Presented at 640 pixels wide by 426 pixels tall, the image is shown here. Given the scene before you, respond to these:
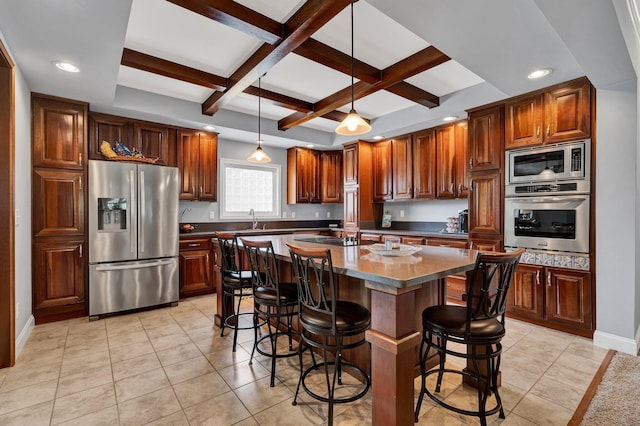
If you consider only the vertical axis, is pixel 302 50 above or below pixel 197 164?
above

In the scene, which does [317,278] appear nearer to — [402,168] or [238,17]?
[238,17]

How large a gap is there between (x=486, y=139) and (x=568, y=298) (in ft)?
6.12

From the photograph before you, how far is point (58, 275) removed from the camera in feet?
11.3

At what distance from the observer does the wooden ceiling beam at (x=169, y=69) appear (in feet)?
9.45

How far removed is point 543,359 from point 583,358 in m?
0.34

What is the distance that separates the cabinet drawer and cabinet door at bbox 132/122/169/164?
3.80ft

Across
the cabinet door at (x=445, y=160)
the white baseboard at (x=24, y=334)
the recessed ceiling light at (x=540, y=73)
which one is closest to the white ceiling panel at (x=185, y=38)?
the recessed ceiling light at (x=540, y=73)

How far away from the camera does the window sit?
5352mm

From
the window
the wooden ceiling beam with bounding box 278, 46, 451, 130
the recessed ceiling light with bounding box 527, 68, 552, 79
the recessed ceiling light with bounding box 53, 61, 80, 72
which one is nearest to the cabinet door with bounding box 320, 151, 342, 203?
the window

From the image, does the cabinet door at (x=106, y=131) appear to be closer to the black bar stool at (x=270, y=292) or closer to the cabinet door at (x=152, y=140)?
the cabinet door at (x=152, y=140)

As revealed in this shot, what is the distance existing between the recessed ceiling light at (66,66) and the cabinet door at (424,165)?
415cm

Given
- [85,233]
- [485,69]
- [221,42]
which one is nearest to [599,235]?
[485,69]

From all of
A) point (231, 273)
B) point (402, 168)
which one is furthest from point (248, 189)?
point (231, 273)

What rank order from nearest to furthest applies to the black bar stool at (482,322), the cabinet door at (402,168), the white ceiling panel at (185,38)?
1. the black bar stool at (482,322)
2. the white ceiling panel at (185,38)
3. the cabinet door at (402,168)
